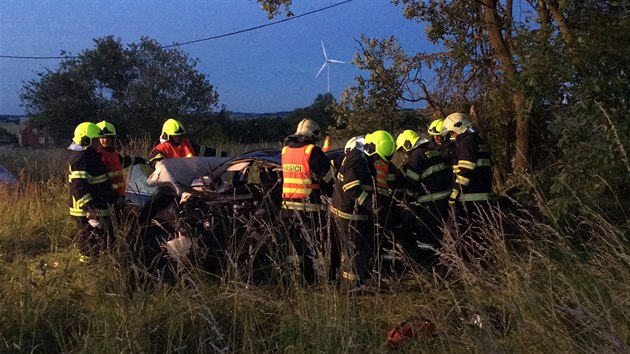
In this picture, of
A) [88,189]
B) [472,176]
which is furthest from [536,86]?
[88,189]

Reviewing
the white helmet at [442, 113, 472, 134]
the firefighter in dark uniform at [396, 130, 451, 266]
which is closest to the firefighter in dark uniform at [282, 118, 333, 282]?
the firefighter in dark uniform at [396, 130, 451, 266]

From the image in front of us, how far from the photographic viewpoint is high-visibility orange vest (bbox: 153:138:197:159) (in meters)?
8.48

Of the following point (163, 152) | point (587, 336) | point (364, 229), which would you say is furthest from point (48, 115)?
point (587, 336)

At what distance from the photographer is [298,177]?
5934mm

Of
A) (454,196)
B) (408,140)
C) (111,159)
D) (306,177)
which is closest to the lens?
(306,177)

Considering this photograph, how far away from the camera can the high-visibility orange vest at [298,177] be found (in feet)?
19.4

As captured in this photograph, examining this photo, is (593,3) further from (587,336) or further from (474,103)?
(587,336)

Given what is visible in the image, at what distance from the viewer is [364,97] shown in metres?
9.85

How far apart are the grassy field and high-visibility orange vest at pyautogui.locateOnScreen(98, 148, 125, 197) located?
1908mm

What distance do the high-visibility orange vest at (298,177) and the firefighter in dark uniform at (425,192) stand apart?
1193mm

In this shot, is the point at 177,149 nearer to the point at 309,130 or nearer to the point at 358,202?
the point at 309,130

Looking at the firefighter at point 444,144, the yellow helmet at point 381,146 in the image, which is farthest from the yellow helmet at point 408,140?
the yellow helmet at point 381,146

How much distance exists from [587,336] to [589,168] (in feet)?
8.01

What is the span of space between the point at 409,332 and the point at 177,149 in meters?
5.81
